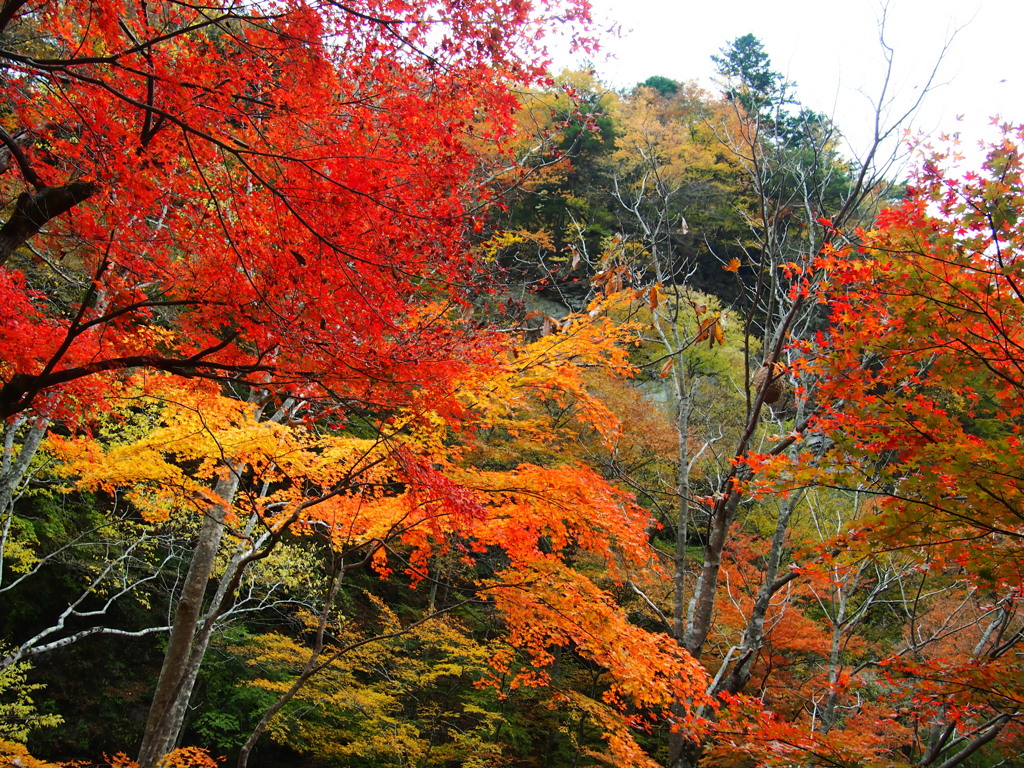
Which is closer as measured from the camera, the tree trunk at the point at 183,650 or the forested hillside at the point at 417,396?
the forested hillside at the point at 417,396

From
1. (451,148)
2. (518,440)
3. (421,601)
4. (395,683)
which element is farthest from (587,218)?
(451,148)

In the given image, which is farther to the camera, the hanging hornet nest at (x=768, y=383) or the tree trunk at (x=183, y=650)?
the tree trunk at (x=183, y=650)

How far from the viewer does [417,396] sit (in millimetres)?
4504

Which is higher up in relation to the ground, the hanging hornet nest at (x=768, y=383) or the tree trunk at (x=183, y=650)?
the hanging hornet nest at (x=768, y=383)

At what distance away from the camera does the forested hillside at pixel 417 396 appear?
308cm

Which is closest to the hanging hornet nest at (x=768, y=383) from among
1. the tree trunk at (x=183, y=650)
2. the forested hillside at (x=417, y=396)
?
the forested hillside at (x=417, y=396)

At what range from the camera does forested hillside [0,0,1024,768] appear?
121 inches

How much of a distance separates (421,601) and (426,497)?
9.75 metres

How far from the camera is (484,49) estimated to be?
319 cm

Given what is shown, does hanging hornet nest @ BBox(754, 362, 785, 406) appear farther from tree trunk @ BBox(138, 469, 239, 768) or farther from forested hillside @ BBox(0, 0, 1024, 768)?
tree trunk @ BBox(138, 469, 239, 768)

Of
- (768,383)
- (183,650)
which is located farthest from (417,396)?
(183,650)

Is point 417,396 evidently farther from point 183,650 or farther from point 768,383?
point 183,650

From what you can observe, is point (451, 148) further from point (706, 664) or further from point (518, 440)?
point (706, 664)

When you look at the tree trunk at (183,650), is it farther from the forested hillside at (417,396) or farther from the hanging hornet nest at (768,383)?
the hanging hornet nest at (768,383)
